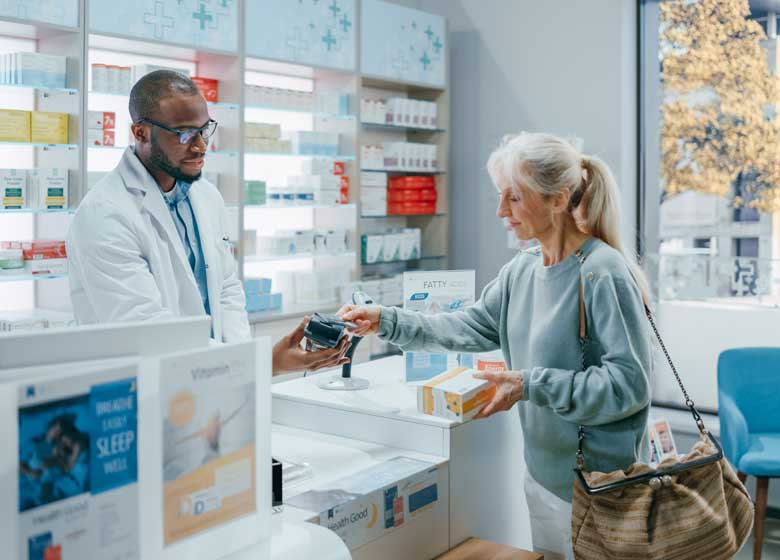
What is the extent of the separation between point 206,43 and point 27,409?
3.96 meters

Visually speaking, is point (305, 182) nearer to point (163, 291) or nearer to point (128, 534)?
point (163, 291)

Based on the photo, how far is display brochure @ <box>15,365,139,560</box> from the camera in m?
1.07

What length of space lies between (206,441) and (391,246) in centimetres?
481

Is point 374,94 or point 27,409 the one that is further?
point 374,94

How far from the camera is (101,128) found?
169 inches

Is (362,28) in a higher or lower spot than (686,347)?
higher

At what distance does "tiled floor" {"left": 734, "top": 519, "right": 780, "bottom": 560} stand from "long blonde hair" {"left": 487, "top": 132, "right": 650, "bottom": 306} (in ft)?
8.42

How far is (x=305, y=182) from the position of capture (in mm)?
5461

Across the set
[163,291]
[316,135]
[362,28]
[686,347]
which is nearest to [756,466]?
[686,347]

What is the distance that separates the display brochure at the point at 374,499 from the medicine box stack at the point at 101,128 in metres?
2.68

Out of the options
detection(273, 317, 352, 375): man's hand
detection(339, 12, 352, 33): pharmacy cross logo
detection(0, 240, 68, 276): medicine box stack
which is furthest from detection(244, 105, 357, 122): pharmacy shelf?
detection(273, 317, 352, 375): man's hand

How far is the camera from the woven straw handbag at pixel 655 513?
1925 millimetres

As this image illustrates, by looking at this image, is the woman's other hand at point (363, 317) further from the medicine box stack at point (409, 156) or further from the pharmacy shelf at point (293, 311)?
the medicine box stack at point (409, 156)

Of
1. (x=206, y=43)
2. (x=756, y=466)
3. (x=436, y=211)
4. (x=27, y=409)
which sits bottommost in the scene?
(x=756, y=466)
